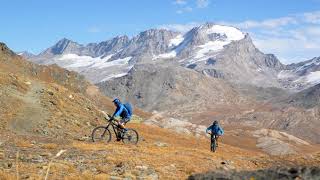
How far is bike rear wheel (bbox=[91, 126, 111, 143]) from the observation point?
1230 inches

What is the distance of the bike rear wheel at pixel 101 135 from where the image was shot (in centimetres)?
3124

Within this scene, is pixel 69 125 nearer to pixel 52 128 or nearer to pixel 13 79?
pixel 52 128

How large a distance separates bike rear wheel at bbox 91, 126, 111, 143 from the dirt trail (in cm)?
740

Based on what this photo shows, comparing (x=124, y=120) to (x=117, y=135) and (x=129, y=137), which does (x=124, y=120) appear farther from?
(x=129, y=137)

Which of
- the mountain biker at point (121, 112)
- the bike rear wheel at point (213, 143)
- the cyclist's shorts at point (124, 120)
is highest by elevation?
the mountain biker at point (121, 112)

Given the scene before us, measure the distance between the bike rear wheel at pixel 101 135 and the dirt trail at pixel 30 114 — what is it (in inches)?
291

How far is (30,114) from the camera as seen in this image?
4225 cm

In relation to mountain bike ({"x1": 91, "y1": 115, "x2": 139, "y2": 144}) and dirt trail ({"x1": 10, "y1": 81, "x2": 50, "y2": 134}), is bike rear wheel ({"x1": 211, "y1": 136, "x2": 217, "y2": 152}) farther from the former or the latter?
dirt trail ({"x1": 10, "y1": 81, "x2": 50, "y2": 134})

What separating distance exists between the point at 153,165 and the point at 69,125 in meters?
23.8

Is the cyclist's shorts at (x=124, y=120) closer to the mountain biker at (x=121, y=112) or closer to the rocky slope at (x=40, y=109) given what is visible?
the mountain biker at (x=121, y=112)

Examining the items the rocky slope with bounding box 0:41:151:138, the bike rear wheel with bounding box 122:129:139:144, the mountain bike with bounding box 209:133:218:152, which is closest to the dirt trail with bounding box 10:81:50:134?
the rocky slope with bounding box 0:41:151:138

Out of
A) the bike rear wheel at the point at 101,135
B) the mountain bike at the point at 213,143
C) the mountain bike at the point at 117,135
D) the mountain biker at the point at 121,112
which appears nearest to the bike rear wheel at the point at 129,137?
the mountain bike at the point at 117,135

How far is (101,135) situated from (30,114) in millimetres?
→ 12632

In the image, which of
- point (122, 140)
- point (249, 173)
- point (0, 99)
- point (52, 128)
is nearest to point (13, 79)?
point (0, 99)
